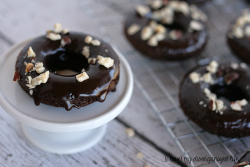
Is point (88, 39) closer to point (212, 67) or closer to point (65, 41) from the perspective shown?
point (65, 41)

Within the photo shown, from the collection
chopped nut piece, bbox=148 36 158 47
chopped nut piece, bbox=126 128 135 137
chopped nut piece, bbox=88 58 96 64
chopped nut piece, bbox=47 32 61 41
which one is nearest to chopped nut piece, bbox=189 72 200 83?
chopped nut piece, bbox=148 36 158 47

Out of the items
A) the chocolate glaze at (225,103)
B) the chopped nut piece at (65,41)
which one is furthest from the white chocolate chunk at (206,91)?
the chopped nut piece at (65,41)

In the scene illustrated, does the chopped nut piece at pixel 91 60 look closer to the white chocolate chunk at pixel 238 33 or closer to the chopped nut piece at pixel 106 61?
the chopped nut piece at pixel 106 61

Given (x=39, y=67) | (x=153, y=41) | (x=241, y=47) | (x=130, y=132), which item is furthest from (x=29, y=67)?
(x=241, y=47)

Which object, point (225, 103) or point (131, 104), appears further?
point (131, 104)

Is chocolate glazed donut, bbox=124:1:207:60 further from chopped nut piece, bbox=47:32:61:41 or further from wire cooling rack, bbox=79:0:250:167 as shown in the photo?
chopped nut piece, bbox=47:32:61:41

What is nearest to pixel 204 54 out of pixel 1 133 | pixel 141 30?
pixel 141 30
